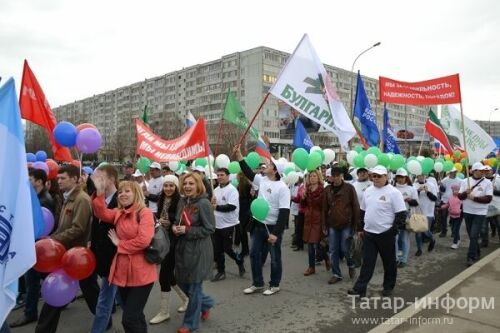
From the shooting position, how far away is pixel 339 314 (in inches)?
198

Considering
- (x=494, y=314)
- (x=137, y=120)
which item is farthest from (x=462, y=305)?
(x=137, y=120)

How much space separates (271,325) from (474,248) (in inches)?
184

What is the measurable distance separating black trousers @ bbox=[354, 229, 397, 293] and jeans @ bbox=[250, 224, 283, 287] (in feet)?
3.69

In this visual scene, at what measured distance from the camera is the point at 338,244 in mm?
6508

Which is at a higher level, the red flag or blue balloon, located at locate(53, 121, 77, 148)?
the red flag

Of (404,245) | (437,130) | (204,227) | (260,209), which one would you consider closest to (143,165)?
(260,209)

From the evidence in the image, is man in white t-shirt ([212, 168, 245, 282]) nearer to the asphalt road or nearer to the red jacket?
the asphalt road

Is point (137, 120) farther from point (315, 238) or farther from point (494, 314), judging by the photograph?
point (494, 314)

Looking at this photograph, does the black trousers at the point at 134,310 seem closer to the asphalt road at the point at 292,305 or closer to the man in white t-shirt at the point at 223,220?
the asphalt road at the point at 292,305

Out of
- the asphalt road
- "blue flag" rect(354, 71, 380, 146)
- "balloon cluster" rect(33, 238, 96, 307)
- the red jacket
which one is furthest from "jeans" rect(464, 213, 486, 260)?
"balloon cluster" rect(33, 238, 96, 307)

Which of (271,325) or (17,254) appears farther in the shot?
(271,325)

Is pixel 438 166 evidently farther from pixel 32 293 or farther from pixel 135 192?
pixel 32 293

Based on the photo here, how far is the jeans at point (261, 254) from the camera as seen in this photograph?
576 centimetres

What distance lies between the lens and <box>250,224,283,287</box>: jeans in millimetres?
5758
